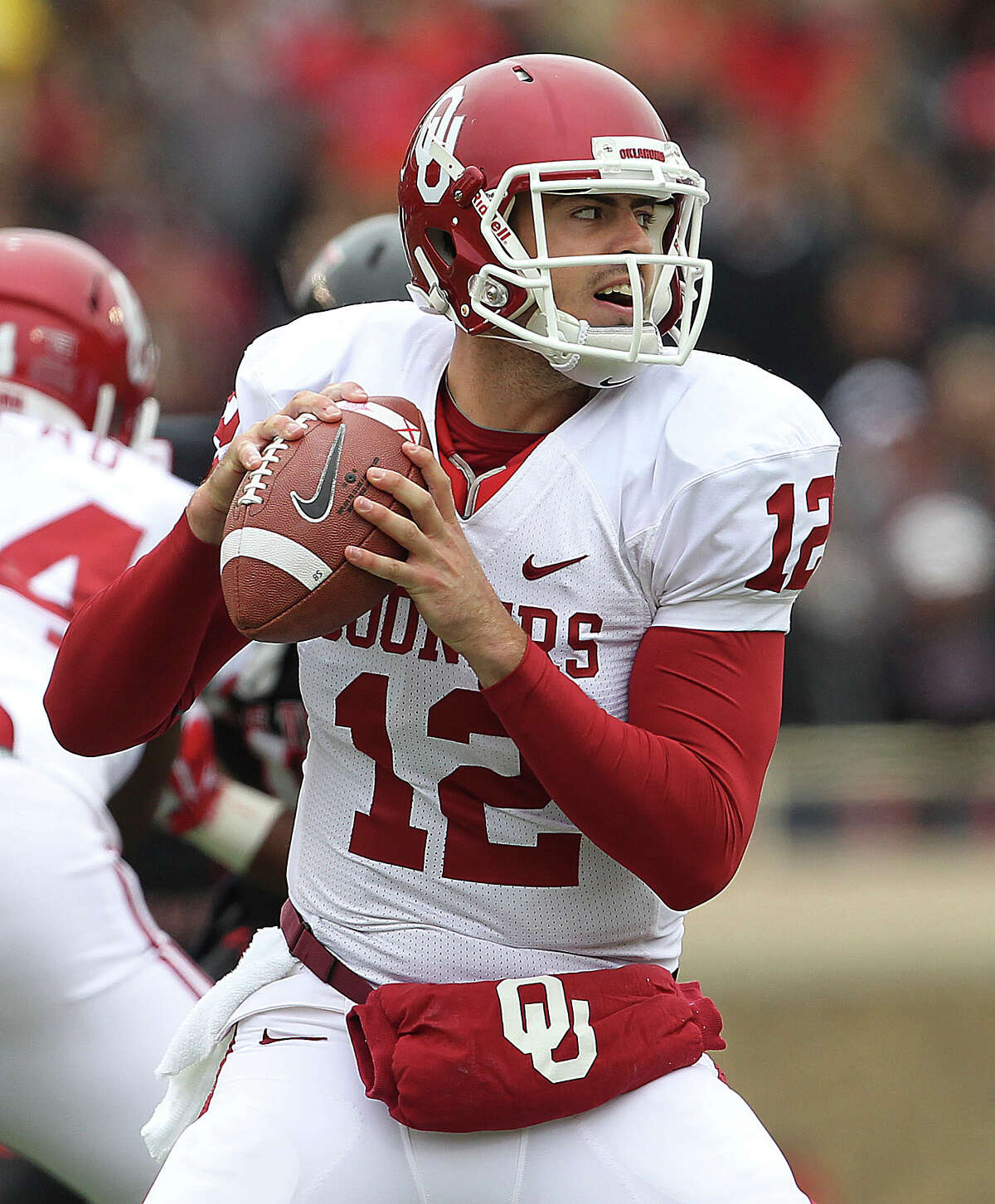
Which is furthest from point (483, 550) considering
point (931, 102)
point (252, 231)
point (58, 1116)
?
point (931, 102)

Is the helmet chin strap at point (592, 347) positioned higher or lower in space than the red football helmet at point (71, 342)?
higher

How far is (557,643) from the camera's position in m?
1.66

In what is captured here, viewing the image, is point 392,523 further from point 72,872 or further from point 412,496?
point 72,872

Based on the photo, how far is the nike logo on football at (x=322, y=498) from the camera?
152 cm

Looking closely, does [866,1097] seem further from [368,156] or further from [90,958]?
[368,156]

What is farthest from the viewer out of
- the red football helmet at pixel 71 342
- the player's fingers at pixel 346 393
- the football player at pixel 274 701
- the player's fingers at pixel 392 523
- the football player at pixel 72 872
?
the red football helmet at pixel 71 342

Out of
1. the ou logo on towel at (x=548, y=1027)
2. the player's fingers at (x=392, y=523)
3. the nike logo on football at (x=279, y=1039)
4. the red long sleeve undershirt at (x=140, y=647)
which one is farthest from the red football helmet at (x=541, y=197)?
the nike logo on football at (x=279, y=1039)

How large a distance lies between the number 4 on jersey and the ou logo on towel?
0.45m

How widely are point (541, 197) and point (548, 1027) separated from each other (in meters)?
0.83

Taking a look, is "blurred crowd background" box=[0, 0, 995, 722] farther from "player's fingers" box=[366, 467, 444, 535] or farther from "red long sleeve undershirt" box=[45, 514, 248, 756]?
"player's fingers" box=[366, 467, 444, 535]

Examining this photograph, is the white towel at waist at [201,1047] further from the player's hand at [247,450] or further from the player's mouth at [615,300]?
the player's mouth at [615,300]

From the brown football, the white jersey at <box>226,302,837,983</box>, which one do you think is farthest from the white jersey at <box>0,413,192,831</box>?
the brown football

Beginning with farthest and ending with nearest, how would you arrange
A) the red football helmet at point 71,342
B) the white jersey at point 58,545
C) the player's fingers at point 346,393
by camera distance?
1. the red football helmet at point 71,342
2. the white jersey at point 58,545
3. the player's fingers at point 346,393

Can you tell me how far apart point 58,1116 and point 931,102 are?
17.6 ft
